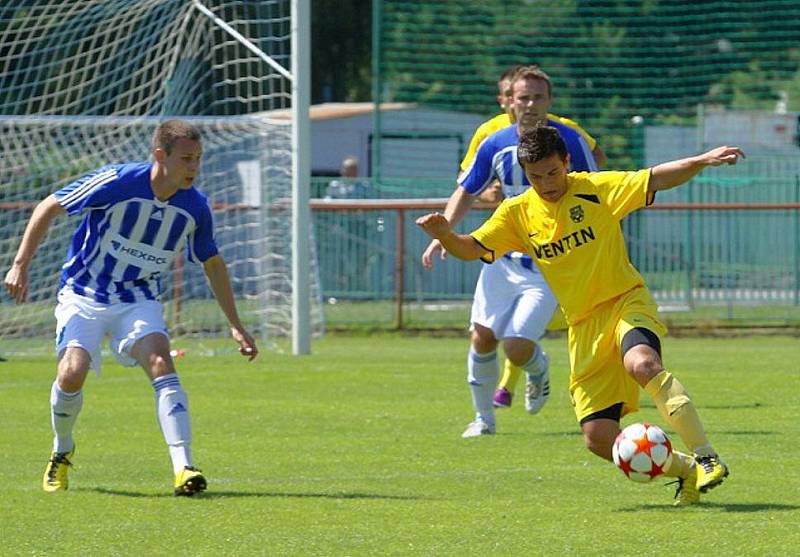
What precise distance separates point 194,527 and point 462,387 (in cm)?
638

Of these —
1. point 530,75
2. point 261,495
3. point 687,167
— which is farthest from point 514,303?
point 687,167

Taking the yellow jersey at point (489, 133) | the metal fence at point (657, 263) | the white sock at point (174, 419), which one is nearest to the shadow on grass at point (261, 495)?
the white sock at point (174, 419)

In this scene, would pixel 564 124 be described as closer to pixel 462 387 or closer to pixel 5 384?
pixel 462 387

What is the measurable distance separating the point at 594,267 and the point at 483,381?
9.04ft

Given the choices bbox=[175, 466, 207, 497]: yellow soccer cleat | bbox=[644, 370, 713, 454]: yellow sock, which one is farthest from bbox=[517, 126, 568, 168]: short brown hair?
bbox=[175, 466, 207, 497]: yellow soccer cleat

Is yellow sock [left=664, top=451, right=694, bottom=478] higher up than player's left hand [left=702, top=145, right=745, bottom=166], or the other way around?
player's left hand [left=702, top=145, right=745, bottom=166]

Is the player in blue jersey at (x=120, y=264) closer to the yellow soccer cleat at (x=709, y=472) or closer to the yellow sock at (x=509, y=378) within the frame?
the yellow soccer cleat at (x=709, y=472)

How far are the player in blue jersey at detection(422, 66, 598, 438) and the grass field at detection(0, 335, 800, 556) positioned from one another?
1.47ft

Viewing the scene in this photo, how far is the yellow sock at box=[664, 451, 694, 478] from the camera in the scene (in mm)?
6965

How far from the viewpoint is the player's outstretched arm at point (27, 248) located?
26.2 ft

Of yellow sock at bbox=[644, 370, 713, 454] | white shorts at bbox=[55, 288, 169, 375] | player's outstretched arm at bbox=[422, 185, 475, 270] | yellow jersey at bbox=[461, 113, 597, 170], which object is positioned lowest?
yellow sock at bbox=[644, 370, 713, 454]

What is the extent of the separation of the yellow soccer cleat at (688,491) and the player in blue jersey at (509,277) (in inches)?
114

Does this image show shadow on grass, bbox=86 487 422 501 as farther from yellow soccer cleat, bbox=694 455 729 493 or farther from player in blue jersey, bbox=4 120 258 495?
yellow soccer cleat, bbox=694 455 729 493

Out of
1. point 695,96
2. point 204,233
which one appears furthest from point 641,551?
point 695,96
